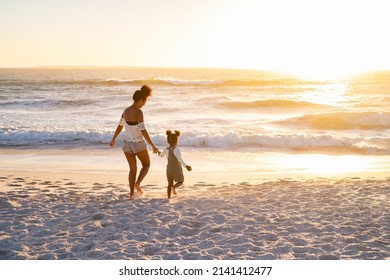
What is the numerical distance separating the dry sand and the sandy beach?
0.04ft

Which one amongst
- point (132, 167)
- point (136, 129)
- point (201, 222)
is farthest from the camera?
point (132, 167)

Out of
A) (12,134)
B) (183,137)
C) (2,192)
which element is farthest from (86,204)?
(12,134)

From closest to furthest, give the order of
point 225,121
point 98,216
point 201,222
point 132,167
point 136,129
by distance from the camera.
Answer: point 201,222
point 98,216
point 136,129
point 132,167
point 225,121

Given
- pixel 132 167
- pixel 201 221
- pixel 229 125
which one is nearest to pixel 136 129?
pixel 132 167

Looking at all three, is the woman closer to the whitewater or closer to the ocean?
the ocean

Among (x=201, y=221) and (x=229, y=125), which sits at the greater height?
(x=229, y=125)

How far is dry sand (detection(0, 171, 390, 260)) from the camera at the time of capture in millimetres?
4922

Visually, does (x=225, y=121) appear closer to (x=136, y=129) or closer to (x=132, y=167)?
(x=132, y=167)

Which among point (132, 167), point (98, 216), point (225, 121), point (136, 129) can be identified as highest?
point (136, 129)

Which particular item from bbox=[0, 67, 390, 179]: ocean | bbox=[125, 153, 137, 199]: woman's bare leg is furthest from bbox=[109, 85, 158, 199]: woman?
bbox=[0, 67, 390, 179]: ocean

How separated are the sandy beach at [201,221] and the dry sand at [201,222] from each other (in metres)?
0.01

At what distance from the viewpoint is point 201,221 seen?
592 centimetres

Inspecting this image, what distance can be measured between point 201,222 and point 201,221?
47 mm
